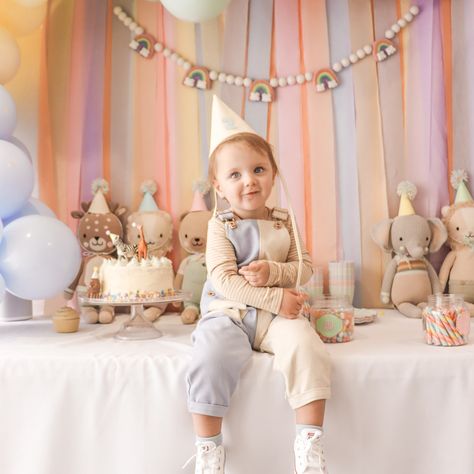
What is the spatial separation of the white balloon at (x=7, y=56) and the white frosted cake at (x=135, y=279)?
76cm

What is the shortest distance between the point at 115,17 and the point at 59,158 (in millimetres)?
620

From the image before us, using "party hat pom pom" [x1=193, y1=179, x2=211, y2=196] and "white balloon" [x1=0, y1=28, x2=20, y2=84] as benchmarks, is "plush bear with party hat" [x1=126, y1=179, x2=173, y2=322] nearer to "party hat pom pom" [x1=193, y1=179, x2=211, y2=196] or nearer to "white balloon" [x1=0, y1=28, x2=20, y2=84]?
"party hat pom pom" [x1=193, y1=179, x2=211, y2=196]

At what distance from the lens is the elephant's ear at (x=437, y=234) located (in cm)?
222

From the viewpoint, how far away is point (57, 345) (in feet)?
5.48

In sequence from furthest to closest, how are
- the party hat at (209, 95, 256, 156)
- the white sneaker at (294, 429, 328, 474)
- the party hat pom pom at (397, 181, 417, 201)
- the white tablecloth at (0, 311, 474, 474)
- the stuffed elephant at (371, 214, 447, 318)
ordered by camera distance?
the party hat pom pom at (397, 181, 417, 201), the stuffed elephant at (371, 214, 447, 318), the party hat at (209, 95, 256, 156), the white tablecloth at (0, 311, 474, 474), the white sneaker at (294, 429, 328, 474)

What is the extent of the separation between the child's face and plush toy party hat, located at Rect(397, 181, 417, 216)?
2.62 feet

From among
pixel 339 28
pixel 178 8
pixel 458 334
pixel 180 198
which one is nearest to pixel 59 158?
pixel 180 198

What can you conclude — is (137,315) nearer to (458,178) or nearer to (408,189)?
(408,189)

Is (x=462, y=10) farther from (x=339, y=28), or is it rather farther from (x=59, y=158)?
(x=59, y=158)

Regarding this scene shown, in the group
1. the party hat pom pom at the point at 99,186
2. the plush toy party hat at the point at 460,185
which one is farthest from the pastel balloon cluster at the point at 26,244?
the plush toy party hat at the point at 460,185

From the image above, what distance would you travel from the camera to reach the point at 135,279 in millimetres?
1691

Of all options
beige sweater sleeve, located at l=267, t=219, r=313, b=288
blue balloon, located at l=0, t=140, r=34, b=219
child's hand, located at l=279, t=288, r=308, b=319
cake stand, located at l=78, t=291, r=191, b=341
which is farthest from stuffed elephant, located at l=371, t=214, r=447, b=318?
blue balloon, located at l=0, t=140, r=34, b=219

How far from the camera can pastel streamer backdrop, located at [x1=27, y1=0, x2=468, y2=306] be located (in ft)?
7.61

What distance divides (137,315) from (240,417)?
0.56 meters
